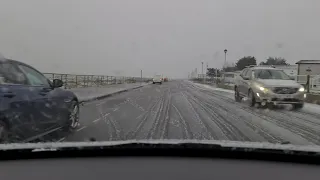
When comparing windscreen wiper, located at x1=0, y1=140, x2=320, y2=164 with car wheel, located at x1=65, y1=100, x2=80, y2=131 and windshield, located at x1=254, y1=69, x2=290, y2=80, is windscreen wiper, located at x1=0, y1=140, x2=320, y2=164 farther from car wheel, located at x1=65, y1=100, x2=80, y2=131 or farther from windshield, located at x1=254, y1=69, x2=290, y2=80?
windshield, located at x1=254, y1=69, x2=290, y2=80

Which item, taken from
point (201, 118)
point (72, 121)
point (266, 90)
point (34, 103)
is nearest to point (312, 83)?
point (266, 90)

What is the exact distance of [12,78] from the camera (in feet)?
19.9

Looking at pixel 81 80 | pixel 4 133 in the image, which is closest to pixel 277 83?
pixel 4 133

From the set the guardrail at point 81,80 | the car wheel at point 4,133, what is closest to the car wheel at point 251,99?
the car wheel at point 4,133

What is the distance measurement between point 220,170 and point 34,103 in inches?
159

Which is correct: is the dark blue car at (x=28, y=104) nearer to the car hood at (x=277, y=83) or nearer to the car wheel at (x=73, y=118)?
the car wheel at (x=73, y=118)

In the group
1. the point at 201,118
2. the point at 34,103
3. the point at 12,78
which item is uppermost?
the point at 12,78

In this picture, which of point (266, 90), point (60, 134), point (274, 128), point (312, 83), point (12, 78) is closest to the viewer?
point (12, 78)

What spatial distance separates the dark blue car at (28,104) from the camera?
564 cm

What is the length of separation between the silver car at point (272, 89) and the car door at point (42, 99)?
920cm

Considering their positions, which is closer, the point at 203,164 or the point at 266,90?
the point at 203,164

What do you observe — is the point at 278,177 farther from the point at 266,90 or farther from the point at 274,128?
the point at 266,90

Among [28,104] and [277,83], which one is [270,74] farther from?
[28,104]

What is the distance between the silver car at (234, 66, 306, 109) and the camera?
14.1 metres
